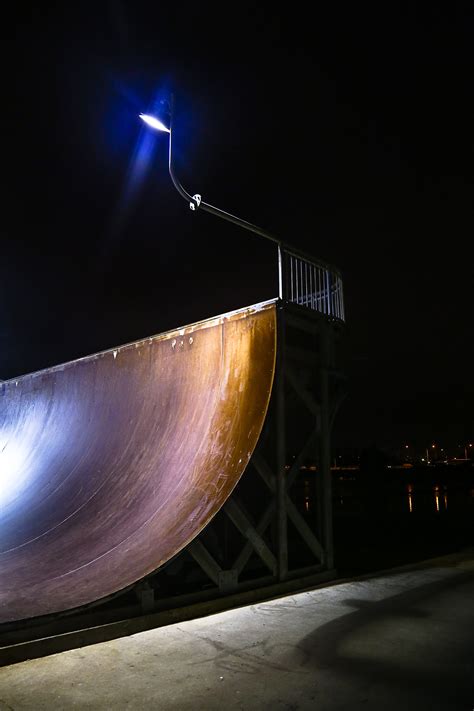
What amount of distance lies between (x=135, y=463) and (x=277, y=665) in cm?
307

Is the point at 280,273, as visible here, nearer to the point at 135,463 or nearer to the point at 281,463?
the point at 281,463

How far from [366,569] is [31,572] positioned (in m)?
4.71

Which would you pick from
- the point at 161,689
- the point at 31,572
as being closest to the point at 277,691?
the point at 161,689

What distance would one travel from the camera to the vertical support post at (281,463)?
222 inches

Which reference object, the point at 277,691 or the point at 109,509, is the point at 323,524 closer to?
the point at 109,509

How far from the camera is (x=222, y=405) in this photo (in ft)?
18.5

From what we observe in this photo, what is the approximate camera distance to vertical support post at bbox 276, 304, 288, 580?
18.5 feet

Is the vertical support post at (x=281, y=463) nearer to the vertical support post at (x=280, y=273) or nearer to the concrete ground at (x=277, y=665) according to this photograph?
the vertical support post at (x=280, y=273)

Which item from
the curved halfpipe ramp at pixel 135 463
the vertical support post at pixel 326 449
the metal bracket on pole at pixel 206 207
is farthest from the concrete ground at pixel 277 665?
the metal bracket on pole at pixel 206 207

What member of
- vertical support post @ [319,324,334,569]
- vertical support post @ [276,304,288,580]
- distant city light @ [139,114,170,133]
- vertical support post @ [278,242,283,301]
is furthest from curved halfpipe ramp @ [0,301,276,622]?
distant city light @ [139,114,170,133]

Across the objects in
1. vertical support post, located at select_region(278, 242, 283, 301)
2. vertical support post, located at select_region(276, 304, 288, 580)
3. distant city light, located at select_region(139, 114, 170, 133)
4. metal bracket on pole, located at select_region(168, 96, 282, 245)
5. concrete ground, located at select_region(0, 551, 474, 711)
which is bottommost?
concrete ground, located at select_region(0, 551, 474, 711)

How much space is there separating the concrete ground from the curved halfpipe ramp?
0.61 meters

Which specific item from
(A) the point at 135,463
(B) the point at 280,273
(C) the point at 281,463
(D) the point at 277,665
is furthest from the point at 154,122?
(D) the point at 277,665

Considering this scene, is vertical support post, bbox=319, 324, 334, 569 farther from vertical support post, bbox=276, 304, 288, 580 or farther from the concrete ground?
the concrete ground
